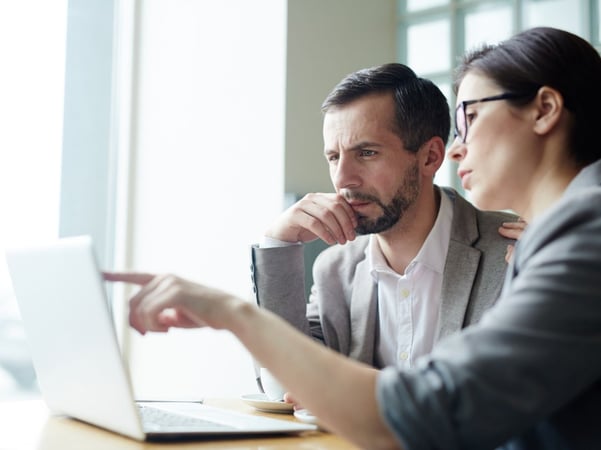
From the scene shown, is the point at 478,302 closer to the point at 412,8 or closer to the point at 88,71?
the point at 412,8

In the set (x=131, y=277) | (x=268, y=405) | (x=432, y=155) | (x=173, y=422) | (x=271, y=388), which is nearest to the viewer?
(x=131, y=277)

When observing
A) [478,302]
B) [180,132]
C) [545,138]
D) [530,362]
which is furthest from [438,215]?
[180,132]

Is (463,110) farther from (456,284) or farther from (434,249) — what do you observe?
(434,249)

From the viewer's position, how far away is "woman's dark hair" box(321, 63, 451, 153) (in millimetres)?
2100

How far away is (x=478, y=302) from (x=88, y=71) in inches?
90.0

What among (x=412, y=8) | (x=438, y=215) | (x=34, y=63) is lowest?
(x=438, y=215)

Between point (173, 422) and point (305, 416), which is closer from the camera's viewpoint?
point (173, 422)

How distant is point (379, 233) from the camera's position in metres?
2.12

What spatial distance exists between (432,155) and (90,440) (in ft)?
4.34

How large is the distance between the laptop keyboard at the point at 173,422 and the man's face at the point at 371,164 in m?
0.85

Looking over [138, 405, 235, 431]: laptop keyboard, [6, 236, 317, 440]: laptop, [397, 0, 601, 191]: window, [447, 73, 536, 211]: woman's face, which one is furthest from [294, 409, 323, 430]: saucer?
[397, 0, 601, 191]: window

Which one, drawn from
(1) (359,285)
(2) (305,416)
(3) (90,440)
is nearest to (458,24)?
(1) (359,285)

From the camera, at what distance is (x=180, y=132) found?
3320 mm

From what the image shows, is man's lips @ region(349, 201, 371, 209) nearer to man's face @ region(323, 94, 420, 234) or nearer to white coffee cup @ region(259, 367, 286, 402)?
man's face @ region(323, 94, 420, 234)
